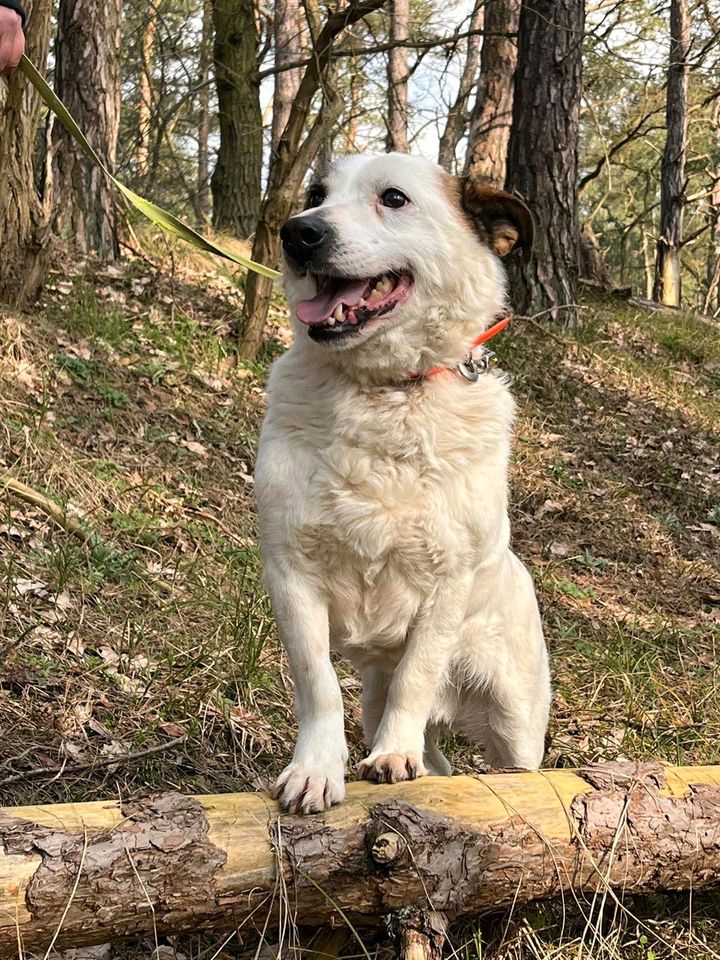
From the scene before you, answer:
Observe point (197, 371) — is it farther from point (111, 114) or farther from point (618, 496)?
point (618, 496)

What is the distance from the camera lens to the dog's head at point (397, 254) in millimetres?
2822

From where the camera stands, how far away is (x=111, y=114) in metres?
8.38

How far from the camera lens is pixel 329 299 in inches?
115

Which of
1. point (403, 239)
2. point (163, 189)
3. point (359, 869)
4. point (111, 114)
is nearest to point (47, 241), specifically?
point (111, 114)

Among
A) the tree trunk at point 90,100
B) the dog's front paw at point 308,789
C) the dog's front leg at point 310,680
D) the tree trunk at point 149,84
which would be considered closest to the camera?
the dog's front paw at point 308,789

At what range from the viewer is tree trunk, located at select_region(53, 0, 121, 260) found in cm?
808

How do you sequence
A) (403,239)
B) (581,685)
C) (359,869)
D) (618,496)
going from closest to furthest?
(359,869) → (403,239) → (581,685) → (618,496)

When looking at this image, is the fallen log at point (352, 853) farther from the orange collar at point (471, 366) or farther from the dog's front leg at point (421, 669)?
the orange collar at point (471, 366)

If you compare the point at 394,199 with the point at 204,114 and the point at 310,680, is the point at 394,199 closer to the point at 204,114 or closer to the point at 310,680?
the point at 310,680

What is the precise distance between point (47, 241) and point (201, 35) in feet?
29.7

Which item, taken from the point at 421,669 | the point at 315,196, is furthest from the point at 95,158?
the point at 421,669

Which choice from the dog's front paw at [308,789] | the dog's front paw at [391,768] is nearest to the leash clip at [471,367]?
the dog's front paw at [391,768]

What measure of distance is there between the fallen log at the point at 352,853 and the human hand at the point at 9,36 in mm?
1716

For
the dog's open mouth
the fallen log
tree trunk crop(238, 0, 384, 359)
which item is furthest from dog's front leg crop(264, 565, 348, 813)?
tree trunk crop(238, 0, 384, 359)
